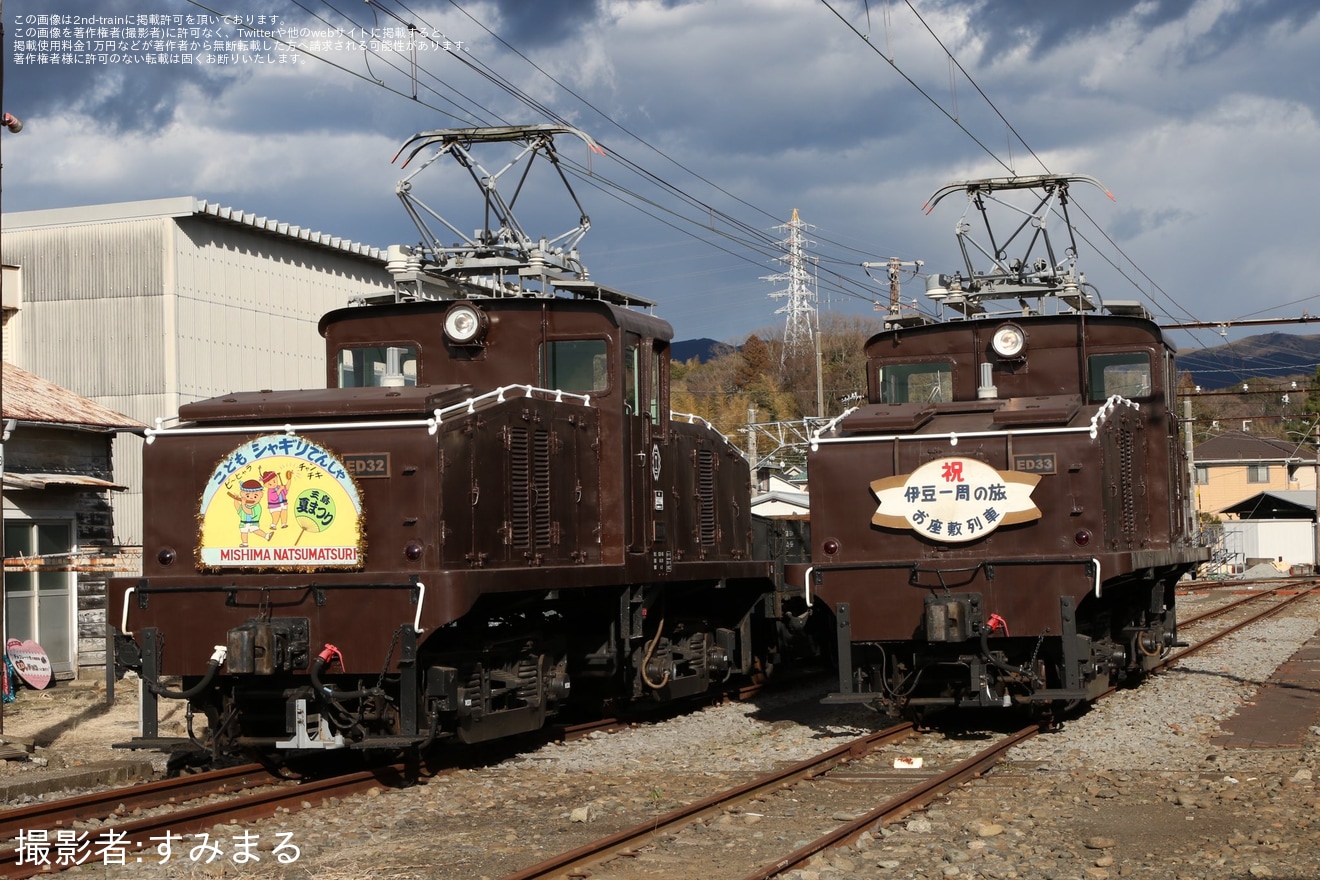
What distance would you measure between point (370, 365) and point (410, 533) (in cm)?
337

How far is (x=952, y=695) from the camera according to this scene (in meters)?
12.7

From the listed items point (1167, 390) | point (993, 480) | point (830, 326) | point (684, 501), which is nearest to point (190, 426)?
point (684, 501)

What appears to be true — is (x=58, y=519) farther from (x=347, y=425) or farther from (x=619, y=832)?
(x=619, y=832)

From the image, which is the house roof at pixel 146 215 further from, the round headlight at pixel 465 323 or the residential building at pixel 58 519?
the round headlight at pixel 465 323

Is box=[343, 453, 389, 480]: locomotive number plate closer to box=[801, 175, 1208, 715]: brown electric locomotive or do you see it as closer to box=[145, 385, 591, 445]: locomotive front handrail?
box=[145, 385, 591, 445]: locomotive front handrail

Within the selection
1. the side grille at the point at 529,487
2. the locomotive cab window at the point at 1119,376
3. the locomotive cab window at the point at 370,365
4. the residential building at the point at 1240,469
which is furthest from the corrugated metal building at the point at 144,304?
the residential building at the point at 1240,469

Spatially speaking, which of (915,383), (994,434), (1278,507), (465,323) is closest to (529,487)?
(465,323)

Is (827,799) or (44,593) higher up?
(44,593)

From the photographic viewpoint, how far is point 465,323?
12.8m

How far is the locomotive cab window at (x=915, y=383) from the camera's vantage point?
14836mm

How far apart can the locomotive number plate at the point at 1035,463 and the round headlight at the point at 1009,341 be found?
8.09 ft

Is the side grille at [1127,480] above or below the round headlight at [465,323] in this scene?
below

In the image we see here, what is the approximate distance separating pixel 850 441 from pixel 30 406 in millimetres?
12657

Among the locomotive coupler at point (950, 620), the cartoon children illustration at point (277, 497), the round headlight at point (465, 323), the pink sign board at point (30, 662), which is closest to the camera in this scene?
the cartoon children illustration at point (277, 497)
